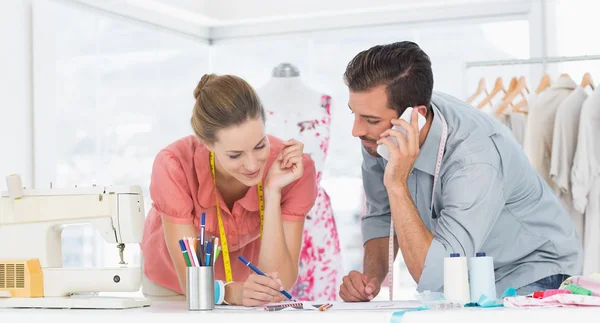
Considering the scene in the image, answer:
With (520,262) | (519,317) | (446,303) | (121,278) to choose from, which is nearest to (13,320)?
(121,278)

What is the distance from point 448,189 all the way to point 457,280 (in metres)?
0.39

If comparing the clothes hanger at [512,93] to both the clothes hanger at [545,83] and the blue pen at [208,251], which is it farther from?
the blue pen at [208,251]

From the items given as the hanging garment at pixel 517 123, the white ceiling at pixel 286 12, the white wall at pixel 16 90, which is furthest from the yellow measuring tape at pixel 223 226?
the white ceiling at pixel 286 12

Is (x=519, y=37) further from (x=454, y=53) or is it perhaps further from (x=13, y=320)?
(x=13, y=320)

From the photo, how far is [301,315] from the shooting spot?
1.70 metres

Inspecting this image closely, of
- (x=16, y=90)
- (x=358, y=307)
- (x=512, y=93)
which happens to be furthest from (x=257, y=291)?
(x=512, y=93)

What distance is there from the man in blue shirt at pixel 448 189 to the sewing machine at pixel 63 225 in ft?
2.19

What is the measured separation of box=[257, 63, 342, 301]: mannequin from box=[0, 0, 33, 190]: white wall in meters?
1.14

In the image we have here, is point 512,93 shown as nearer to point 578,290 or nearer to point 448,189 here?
point 448,189

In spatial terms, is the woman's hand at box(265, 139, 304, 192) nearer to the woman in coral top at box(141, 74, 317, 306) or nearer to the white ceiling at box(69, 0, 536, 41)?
the woman in coral top at box(141, 74, 317, 306)

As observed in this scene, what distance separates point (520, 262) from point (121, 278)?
1131 millimetres

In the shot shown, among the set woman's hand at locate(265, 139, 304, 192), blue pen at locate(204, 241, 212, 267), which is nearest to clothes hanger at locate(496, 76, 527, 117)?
woman's hand at locate(265, 139, 304, 192)

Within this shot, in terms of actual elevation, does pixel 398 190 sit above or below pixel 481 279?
above

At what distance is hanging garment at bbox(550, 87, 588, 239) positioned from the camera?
12.1 ft
